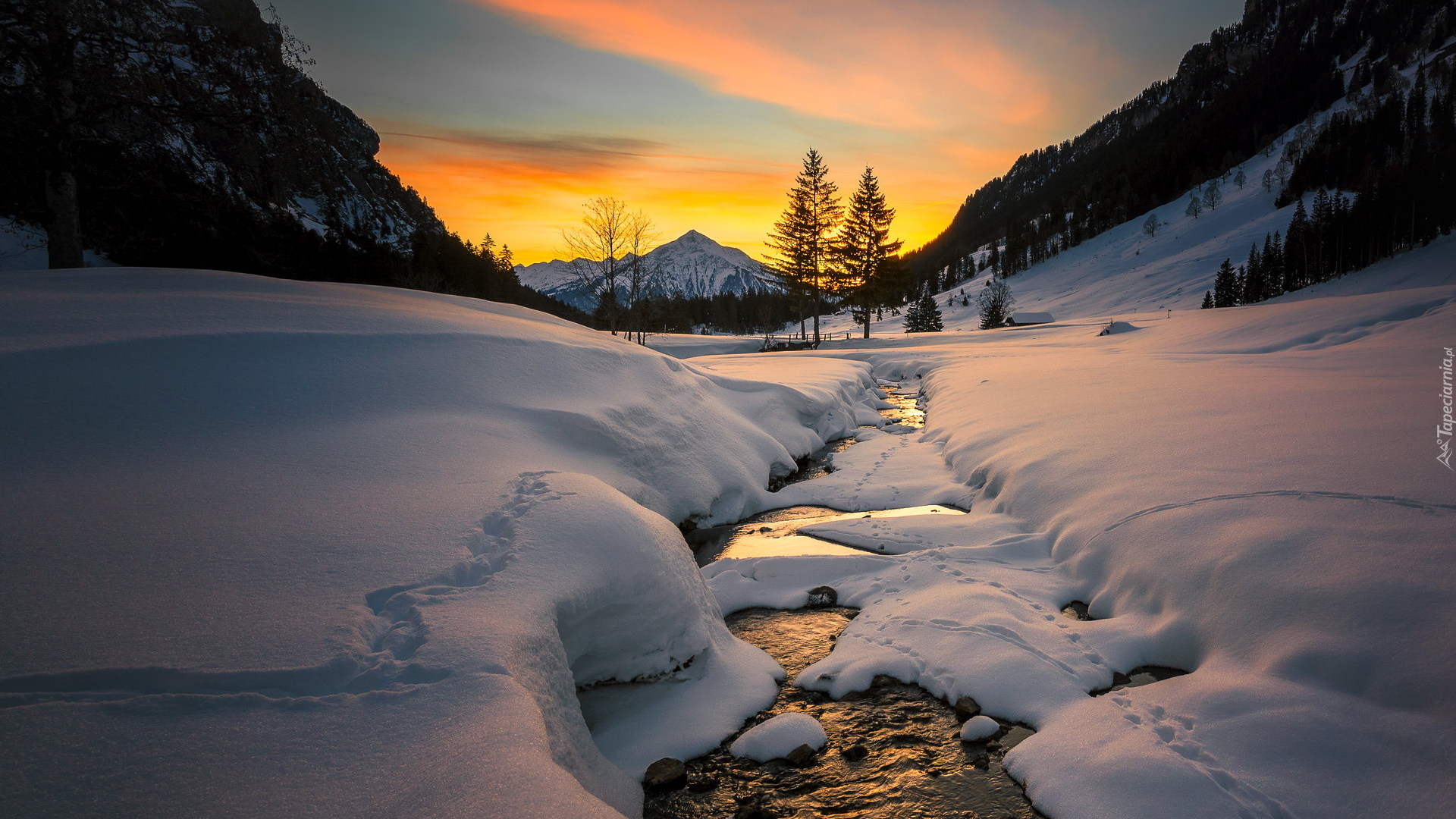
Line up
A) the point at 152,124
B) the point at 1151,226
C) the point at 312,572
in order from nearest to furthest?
the point at 312,572 → the point at 152,124 → the point at 1151,226

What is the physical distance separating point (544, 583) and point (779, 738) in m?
1.70

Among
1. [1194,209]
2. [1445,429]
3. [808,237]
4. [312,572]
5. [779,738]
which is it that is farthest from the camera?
[1194,209]

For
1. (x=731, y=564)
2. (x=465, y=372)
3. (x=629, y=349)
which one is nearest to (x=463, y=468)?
(x=465, y=372)

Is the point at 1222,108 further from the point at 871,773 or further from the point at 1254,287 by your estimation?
the point at 871,773

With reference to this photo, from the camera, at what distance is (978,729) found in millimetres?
3334

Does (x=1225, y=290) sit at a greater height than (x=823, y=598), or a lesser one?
greater

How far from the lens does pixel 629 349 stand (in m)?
8.40

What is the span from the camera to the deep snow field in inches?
75.4

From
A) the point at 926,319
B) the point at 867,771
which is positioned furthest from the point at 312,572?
the point at 926,319

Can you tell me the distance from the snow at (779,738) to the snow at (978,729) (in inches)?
33.6

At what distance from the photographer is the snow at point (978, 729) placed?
3.31 m

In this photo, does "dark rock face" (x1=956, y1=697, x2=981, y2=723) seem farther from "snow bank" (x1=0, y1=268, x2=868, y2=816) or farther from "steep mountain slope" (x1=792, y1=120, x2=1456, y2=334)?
"steep mountain slope" (x1=792, y1=120, x2=1456, y2=334)

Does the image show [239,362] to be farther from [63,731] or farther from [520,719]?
[520,719]

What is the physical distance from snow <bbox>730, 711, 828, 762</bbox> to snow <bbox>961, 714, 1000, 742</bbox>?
85 centimetres
